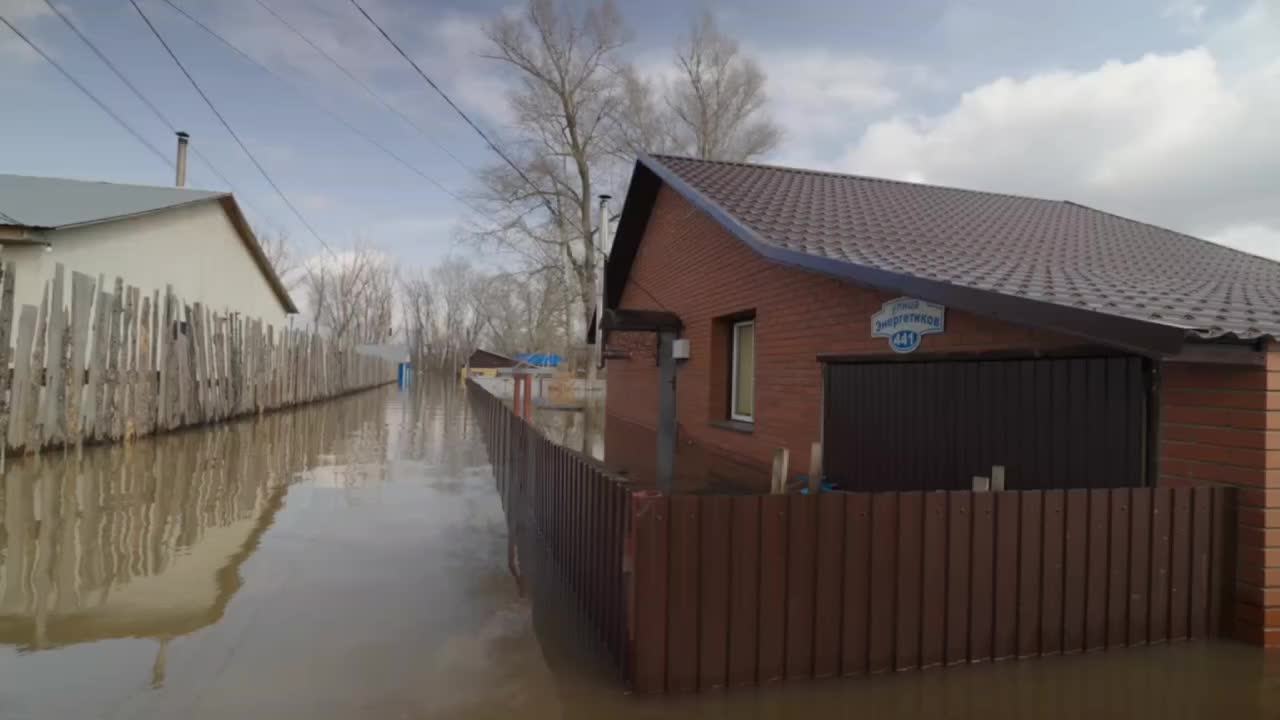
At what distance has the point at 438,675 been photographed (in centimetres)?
324

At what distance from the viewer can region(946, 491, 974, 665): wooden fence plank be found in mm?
3271

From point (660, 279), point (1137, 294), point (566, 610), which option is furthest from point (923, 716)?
point (660, 279)

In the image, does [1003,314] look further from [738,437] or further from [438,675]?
[738,437]

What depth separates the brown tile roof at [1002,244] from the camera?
4309mm

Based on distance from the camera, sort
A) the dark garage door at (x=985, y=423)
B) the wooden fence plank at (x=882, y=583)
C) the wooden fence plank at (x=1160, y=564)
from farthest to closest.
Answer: the dark garage door at (x=985, y=423)
the wooden fence plank at (x=1160, y=564)
the wooden fence plank at (x=882, y=583)

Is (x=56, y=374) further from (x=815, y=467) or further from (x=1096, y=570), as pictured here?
(x=1096, y=570)

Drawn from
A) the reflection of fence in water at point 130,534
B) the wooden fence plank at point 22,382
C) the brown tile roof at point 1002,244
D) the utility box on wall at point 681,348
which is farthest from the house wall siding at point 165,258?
the brown tile roof at point 1002,244

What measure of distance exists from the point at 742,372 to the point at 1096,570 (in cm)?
607

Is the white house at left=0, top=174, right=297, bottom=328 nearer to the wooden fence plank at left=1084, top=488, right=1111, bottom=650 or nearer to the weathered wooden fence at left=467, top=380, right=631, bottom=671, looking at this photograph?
the weathered wooden fence at left=467, top=380, right=631, bottom=671

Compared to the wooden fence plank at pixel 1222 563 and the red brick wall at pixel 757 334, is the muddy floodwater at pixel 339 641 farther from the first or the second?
the red brick wall at pixel 757 334

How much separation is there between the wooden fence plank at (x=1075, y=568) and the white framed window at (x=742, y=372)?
547 centimetres

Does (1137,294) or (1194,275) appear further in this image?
(1194,275)

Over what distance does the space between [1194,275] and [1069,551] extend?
5.11 m

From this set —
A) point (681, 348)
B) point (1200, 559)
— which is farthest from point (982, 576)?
point (681, 348)
